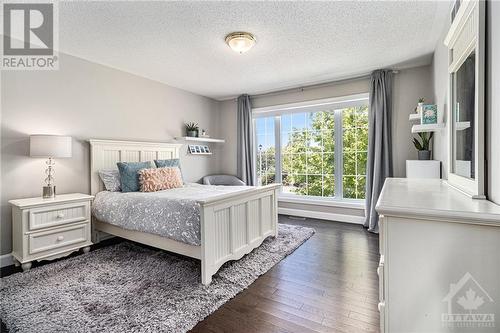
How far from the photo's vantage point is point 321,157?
175 inches

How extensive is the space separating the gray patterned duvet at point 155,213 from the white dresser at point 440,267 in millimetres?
1502

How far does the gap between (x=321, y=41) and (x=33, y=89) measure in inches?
129

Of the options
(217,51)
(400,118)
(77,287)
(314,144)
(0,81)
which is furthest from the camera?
(314,144)

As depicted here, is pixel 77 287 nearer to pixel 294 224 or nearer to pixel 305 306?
pixel 305 306

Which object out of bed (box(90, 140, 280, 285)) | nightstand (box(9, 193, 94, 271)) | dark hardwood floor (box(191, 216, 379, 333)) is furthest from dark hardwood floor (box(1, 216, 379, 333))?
bed (box(90, 140, 280, 285))

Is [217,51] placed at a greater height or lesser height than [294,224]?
greater

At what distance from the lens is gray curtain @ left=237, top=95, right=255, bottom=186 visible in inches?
194

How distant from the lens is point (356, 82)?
13.0 ft

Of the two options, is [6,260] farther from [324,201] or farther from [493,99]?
[324,201]

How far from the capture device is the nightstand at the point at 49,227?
2.40 m

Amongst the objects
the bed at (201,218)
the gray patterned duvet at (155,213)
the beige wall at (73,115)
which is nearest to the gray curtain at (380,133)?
the bed at (201,218)

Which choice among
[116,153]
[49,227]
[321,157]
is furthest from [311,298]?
[116,153]

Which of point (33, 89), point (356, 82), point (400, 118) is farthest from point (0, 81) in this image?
point (400, 118)

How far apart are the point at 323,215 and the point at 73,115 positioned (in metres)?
4.04
